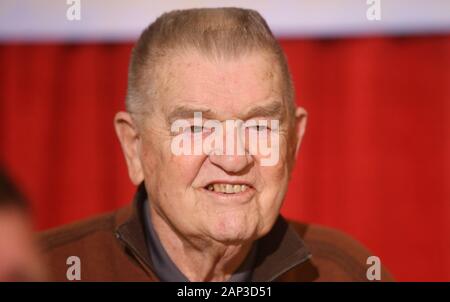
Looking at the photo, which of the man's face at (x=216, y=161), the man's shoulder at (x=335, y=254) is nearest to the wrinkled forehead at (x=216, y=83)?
the man's face at (x=216, y=161)

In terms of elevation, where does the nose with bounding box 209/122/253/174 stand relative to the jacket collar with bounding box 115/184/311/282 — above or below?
above

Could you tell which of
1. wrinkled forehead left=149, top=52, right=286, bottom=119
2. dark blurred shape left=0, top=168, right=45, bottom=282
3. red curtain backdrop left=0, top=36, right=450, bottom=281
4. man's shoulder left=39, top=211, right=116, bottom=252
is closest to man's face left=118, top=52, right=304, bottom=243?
wrinkled forehead left=149, top=52, right=286, bottom=119

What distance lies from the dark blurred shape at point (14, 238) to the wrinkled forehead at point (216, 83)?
0.34 m

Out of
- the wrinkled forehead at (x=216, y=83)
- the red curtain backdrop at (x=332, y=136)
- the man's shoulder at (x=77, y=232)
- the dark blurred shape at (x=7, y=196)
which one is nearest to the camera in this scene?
the dark blurred shape at (x=7, y=196)

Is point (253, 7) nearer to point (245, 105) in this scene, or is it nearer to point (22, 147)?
point (245, 105)

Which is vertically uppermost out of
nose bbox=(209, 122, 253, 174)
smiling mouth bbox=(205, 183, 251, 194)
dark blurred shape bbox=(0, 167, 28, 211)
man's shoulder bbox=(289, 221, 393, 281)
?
nose bbox=(209, 122, 253, 174)

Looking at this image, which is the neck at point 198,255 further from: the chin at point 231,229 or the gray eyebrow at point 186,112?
the gray eyebrow at point 186,112

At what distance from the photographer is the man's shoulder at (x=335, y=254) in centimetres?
129

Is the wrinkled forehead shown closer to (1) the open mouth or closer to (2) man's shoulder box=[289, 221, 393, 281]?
(1) the open mouth

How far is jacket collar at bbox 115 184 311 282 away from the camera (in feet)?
3.91

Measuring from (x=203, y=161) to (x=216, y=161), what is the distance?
0.03m

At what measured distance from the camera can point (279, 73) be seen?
1182mm

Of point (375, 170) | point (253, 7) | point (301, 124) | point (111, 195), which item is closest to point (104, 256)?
point (111, 195)

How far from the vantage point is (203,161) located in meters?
1.16
